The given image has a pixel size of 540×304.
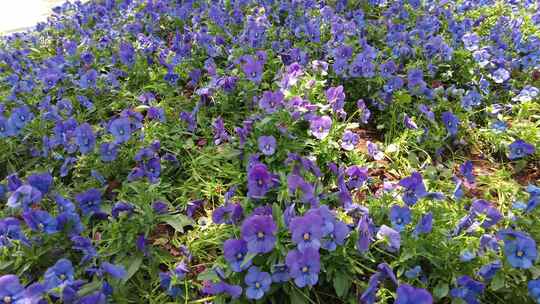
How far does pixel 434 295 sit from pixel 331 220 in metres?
0.53

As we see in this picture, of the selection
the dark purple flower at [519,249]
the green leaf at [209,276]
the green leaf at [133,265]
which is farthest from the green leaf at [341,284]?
the green leaf at [133,265]

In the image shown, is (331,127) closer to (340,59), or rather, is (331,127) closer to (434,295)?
(340,59)

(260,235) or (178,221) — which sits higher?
(260,235)

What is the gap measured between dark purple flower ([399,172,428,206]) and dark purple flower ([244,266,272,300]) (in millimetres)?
732

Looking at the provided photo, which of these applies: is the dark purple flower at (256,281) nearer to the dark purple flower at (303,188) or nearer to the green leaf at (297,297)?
the green leaf at (297,297)

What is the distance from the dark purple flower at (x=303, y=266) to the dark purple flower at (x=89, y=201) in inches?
43.0

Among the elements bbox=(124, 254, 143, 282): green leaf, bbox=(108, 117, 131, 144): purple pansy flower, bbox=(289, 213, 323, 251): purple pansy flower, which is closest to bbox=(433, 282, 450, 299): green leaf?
bbox=(289, 213, 323, 251): purple pansy flower

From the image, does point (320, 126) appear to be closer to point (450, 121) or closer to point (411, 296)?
point (450, 121)

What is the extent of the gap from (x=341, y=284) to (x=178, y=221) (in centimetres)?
91

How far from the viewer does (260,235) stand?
1.69 metres

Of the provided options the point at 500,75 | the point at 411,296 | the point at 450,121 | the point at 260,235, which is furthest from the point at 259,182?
the point at 500,75

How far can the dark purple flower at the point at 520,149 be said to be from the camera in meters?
2.44

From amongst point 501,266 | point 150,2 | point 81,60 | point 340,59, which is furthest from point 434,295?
point 150,2

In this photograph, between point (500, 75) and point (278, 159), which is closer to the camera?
point (278, 159)
